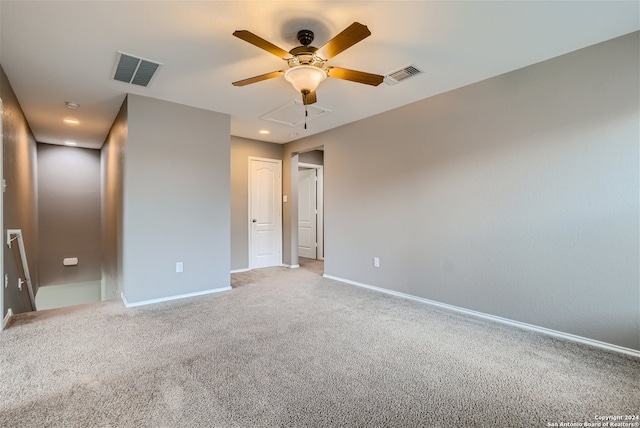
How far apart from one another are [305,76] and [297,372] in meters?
2.17

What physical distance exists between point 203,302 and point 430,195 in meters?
3.05

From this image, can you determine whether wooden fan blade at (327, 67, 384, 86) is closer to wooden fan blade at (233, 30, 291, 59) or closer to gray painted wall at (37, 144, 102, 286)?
wooden fan blade at (233, 30, 291, 59)

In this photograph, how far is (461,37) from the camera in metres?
2.31

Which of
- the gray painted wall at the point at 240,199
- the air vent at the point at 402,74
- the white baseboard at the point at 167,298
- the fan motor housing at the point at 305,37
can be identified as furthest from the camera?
the gray painted wall at the point at 240,199

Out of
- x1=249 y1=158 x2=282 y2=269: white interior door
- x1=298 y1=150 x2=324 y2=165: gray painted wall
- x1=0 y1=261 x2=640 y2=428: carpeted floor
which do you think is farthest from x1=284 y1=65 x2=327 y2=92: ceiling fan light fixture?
x1=298 y1=150 x2=324 y2=165: gray painted wall

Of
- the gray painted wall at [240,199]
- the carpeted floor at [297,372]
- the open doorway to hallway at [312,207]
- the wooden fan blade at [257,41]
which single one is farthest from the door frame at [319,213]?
the wooden fan blade at [257,41]

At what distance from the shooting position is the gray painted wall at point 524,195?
233cm

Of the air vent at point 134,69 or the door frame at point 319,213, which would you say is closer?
the air vent at point 134,69

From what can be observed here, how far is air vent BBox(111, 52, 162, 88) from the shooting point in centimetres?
262

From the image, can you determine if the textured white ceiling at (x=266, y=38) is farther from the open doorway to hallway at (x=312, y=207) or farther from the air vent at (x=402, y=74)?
the open doorway to hallway at (x=312, y=207)

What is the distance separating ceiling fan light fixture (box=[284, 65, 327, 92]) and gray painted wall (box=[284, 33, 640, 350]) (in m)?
1.82

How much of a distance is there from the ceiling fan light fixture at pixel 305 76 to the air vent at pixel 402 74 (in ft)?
3.13

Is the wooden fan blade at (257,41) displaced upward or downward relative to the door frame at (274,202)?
upward

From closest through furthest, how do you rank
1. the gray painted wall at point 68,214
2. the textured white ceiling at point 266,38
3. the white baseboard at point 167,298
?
the textured white ceiling at point 266,38
the white baseboard at point 167,298
the gray painted wall at point 68,214
